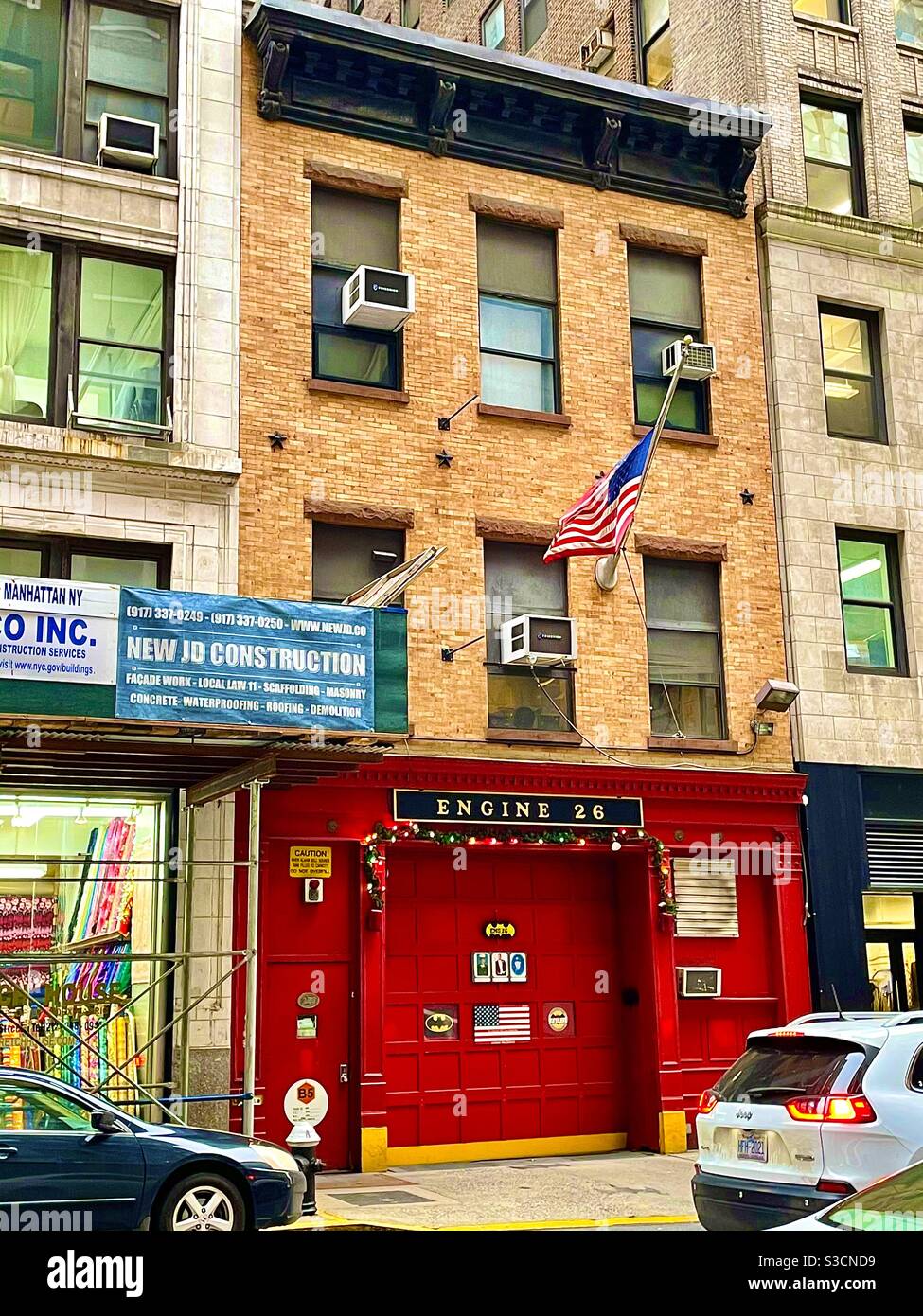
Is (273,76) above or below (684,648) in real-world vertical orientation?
above

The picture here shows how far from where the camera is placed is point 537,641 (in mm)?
16469

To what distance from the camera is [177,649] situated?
40.6ft

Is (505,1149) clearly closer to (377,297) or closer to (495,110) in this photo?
(377,297)

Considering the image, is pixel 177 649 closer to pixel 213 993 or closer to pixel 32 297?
pixel 213 993

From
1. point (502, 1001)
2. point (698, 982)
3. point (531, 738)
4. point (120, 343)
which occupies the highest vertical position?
point (120, 343)

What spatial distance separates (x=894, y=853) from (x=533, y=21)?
1761 centimetres

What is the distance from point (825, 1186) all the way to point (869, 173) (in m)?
17.0

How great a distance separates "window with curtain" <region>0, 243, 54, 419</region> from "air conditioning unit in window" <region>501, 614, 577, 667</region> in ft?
19.6

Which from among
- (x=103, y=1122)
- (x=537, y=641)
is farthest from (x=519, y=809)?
(x=103, y=1122)

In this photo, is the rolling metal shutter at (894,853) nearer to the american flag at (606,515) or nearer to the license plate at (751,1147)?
the american flag at (606,515)

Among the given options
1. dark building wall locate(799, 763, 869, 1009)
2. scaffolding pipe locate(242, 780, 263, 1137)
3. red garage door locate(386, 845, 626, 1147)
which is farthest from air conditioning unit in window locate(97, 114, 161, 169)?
dark building wall locate(799, 763, 869, 1009)

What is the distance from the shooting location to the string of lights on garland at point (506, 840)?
1548 centimetres

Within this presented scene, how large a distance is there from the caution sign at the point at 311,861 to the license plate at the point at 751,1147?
7242 millimetres

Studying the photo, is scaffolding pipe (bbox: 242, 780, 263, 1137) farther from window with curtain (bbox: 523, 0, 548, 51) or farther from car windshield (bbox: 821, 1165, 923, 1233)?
window with curtain (bbox: 523, 0, 548, 51)
